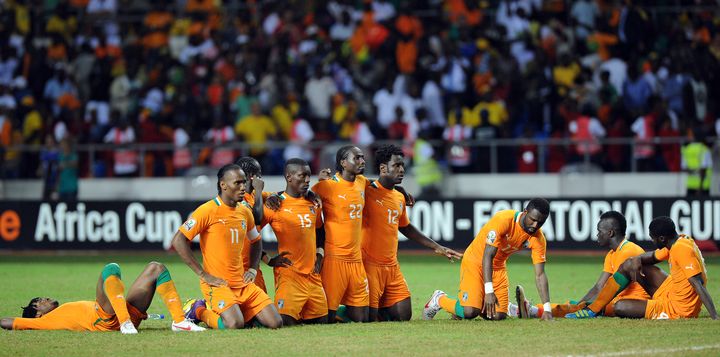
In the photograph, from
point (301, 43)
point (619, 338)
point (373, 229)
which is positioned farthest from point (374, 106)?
point (619, 338)

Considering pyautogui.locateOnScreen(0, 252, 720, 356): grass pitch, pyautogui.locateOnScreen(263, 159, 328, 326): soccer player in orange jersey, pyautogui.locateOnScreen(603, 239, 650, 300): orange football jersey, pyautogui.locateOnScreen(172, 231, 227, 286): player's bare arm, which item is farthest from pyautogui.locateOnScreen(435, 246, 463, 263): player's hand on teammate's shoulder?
pyautogui.locateOnScreen(172, 231, 227, 286): player's bare arm

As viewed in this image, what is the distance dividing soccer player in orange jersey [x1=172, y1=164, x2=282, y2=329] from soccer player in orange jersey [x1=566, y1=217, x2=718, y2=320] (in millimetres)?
3423

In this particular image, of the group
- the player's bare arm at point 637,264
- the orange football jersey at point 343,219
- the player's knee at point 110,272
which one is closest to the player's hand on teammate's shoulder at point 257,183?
the orange football jersey at point 343,219

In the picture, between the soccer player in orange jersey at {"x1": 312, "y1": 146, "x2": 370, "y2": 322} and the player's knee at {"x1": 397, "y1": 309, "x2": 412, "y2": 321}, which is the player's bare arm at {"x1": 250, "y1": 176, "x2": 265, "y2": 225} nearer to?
the soccer player in orange jersey at {"x1": 312, "y1": 146, "x2": 370, "y2": 322}

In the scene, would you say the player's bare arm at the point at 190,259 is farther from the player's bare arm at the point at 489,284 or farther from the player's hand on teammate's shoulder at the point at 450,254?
the player's bare arm at the point at 489,284

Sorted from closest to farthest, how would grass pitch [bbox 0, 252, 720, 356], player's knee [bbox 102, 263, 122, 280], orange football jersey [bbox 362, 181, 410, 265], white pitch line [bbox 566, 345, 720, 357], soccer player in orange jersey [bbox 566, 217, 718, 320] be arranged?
white pitch line [bbox 566, 345, 720, 357] < grass pitch [bbox 0, 252, 720, 356] < player's knee [bbox 102, 263, 122, 280] < soccer player in orange jersey [bbox 566, 217, 718, 320] < orange football jersey [bbox 362, 181, 410, 265]

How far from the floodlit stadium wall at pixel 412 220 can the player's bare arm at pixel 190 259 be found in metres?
10.7

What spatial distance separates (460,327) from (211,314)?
96.8 inches

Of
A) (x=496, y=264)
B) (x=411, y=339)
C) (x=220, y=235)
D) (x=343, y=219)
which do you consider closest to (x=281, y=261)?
(x=343, y=219)

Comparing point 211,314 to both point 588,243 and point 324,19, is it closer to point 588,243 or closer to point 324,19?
point 588,243

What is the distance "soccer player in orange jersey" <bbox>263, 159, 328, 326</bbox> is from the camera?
38.9ft

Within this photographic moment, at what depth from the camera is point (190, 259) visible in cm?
1110

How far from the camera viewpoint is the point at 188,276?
59.3ft

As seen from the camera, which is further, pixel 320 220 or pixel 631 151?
pixel 631 151
